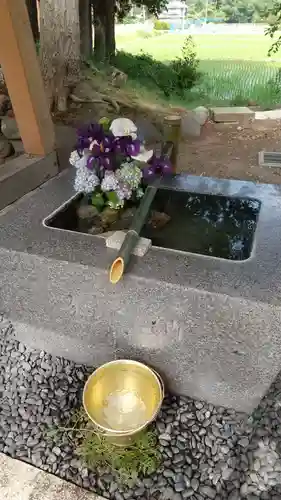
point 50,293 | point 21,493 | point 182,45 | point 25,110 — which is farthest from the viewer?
point 182,45

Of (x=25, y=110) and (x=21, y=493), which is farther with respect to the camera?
(x=25, y=110)

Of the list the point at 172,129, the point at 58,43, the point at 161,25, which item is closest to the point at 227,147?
the point at 58,43

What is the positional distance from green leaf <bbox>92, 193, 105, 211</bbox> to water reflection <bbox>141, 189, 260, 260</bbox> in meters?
0.18

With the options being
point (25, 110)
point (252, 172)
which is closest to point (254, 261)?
point (25, 110)

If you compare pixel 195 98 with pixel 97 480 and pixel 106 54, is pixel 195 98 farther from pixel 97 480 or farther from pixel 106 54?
pixel 97 480

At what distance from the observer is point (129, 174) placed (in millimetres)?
1342

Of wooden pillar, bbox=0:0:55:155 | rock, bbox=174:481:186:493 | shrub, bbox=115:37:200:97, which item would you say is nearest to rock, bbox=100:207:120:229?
wooden pillar, bbox=0:0:55:155

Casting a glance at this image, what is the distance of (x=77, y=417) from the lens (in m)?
1.28

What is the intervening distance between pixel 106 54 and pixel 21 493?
6870 mm

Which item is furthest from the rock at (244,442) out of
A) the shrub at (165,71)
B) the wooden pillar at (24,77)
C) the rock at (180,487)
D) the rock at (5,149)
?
the shrub at (165,71)

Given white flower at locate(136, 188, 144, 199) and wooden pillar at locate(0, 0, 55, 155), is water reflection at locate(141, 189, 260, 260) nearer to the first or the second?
white flower at locate(136, 188, 144, 199)

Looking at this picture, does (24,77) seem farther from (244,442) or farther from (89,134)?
(244,442)

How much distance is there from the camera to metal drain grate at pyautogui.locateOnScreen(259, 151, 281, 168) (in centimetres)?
355

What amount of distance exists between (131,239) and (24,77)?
107 cm
